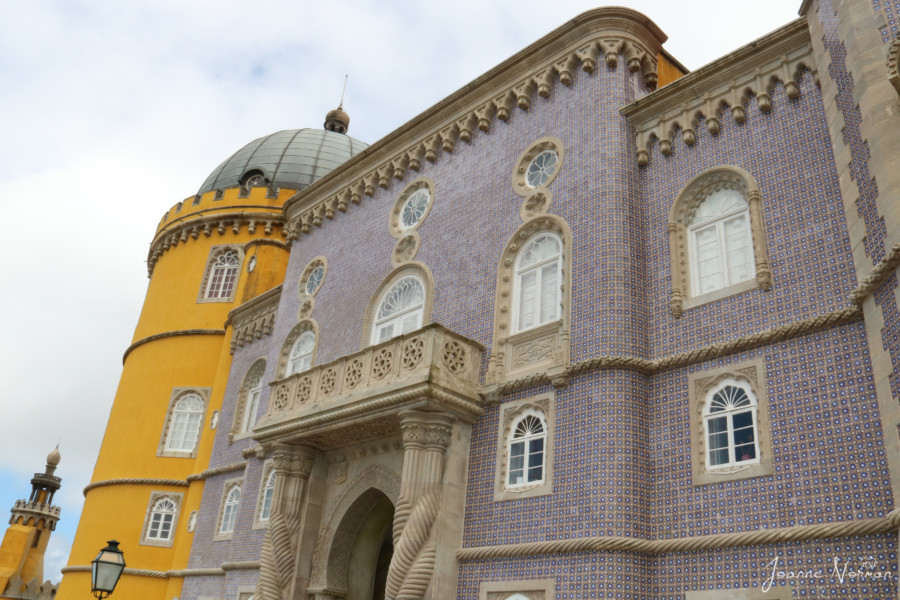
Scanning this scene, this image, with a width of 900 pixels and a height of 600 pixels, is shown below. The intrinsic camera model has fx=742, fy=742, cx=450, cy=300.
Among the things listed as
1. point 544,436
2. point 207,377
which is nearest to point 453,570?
point 544,436

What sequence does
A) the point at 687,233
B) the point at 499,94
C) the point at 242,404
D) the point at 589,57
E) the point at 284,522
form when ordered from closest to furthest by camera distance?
the point at 687,233 < the point at 589,57 < the point at 284,522 < the point at 499,94 < the point at 242,404

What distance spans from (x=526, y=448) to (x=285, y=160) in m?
23.5

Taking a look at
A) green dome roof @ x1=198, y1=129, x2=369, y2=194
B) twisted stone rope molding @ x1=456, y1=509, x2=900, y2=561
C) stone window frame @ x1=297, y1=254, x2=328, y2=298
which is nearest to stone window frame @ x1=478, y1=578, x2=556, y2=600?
twisted stone rope molding @ x1=456, y1=509, x2=900, y2=561

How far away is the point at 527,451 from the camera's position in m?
12.9

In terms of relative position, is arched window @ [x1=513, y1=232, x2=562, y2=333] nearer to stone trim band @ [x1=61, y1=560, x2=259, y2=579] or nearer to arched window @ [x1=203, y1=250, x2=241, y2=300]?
stone trim band @ [x1=61, y1=560, x2=259, y2=579]

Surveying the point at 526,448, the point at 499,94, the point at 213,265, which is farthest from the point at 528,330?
the point at 213,265

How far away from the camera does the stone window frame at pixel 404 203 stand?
17781 mm

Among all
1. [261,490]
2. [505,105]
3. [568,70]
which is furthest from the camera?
[261,490]

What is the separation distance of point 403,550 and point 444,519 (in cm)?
89

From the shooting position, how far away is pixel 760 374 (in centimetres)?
1091

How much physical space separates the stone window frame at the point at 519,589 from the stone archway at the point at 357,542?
3.35 meters

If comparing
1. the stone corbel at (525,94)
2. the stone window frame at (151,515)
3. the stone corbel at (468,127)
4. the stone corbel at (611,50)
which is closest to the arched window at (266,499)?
the stone window frame at (151,515)

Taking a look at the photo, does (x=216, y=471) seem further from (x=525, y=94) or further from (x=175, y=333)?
(x=525, y=94)

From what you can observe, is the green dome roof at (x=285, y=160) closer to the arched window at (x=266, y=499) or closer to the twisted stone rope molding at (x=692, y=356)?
the arched window at (x=266, y=499)
